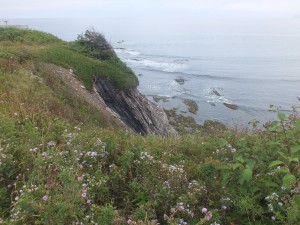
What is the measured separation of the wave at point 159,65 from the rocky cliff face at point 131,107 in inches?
1583

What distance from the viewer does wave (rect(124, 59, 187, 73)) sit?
64.7m

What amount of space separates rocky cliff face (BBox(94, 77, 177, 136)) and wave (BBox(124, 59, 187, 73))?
40202 millimetres

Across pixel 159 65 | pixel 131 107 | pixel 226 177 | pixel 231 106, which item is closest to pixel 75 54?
pixel 131 107

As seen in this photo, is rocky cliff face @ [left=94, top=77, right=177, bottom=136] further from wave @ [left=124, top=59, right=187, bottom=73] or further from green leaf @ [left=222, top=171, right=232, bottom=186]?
wave @ [left=124, top=59, right=187, bottom=73]

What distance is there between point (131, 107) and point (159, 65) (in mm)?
49277

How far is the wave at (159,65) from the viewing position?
64.7m

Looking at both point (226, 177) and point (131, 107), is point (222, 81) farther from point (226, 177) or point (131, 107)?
point (226, 177)

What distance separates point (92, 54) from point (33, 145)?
59.7ft

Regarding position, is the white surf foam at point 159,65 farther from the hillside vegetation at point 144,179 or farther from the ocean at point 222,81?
the hillside vegetation at point 144,179

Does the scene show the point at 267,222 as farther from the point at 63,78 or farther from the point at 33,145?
the point at 63,78

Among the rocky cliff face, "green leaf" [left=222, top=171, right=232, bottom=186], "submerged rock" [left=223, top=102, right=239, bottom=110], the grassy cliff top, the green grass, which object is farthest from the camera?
"submerged rock" [left=223, top=102, right=239, bottom=110]

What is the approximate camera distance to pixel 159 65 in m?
69.7

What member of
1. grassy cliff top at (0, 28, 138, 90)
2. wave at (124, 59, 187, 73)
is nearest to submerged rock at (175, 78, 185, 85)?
wave at (124, 59, 187, 73)

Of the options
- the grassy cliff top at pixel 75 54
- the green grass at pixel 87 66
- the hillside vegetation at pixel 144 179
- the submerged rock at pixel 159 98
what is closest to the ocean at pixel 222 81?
the submerged rock at pixel 159 98
